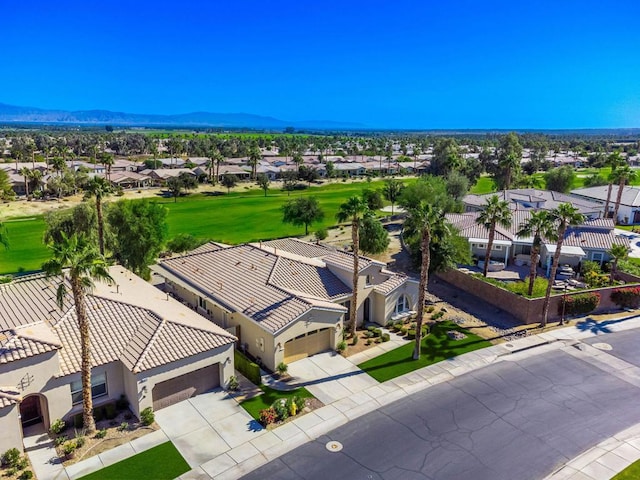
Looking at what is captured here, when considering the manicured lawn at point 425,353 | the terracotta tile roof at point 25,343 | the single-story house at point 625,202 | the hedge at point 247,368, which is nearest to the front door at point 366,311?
the manicured lawn at point 425,353

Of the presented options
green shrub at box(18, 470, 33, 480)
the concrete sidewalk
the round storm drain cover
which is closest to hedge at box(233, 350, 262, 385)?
the concrete sidewalk

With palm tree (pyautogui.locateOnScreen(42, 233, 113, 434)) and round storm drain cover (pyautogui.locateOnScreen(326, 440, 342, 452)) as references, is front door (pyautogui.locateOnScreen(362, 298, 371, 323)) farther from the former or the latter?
palm tree (pyautogui.locateOnScreen(42, 233, 113, 434))

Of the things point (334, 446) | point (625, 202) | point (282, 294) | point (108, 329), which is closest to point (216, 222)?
point (282, 294)

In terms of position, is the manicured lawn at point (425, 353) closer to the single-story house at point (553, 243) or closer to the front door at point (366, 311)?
the front door at point (366, 311)

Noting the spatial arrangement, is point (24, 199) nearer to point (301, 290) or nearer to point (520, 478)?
point (301, 290)

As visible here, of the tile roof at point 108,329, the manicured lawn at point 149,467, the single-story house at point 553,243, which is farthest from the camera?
the single-story house at point 553,243

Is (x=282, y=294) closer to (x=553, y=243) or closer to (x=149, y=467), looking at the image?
(x=149, y=467)

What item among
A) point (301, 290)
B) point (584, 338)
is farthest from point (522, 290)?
point (301, 290)

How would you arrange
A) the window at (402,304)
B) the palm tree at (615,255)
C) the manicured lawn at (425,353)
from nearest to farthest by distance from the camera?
the manicured lawn at (425,353) → the window at (402,304) → the palm tree at (615,255)
